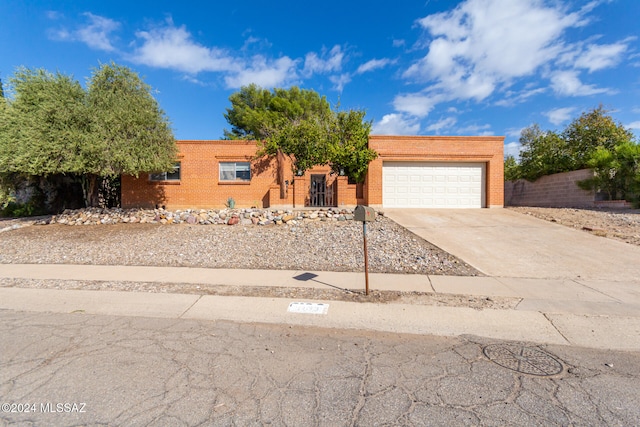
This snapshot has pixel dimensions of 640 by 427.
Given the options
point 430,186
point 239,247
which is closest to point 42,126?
point 239,247

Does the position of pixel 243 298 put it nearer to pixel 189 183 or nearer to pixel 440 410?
pixel 440 410

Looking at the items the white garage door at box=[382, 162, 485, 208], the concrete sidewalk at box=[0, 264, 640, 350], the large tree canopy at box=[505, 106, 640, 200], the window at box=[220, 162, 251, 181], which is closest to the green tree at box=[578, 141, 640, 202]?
the large tree canopy at box=[505, 106, 640, 200]

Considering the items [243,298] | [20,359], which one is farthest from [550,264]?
[20,359]

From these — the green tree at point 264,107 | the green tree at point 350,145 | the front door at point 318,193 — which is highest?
the green tree at point 264,107

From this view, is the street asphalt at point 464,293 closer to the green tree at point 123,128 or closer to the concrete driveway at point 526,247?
the concrete driveway at point 526,247

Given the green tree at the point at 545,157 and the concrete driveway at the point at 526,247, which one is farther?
the green tree at the point at 545,157

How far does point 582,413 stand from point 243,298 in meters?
4.58

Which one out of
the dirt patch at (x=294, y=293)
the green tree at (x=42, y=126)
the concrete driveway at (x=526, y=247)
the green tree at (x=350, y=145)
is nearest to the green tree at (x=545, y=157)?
the concrete driveway at (x=526, y=247)

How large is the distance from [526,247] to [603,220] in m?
6.01

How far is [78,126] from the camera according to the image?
12.2m

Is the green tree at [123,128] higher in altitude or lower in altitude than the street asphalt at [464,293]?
higher

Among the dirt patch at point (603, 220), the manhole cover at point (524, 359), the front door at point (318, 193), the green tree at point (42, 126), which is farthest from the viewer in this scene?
the front door at point (318, 193)

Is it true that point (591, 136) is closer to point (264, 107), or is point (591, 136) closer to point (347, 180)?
point (347, 180)

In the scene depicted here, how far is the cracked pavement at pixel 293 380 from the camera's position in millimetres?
2488
